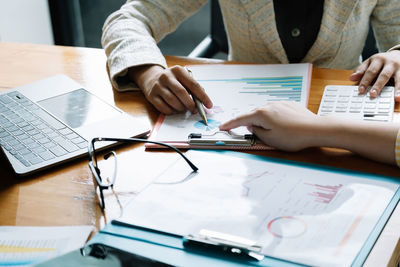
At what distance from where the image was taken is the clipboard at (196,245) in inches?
20.2

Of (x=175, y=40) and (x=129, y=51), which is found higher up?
(x=129, y=51)

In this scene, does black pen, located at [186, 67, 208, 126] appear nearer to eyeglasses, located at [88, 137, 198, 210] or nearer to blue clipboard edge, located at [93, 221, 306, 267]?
eyeglasses, located at [88, 137, 198, 210]

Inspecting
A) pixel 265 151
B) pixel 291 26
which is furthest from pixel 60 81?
pixel 291 26

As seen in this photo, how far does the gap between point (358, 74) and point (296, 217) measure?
0.50 meters

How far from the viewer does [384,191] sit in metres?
0.63

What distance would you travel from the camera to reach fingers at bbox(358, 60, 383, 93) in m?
0.93

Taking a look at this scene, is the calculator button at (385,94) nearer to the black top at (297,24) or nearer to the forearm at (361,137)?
the forearm at (361,137)

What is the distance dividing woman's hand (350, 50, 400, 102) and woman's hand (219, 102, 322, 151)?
0.21 metres

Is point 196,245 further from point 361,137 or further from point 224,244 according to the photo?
point 361,137

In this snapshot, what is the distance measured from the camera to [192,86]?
0.89m

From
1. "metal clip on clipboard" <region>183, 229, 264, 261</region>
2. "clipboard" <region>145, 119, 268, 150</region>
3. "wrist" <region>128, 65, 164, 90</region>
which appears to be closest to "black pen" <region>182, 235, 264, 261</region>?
"metal clip on clipboard" <region>183, 229, 264, 261</region>

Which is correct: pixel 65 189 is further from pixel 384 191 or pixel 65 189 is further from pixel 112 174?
pixel 384 191

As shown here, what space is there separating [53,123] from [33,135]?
0.05 m

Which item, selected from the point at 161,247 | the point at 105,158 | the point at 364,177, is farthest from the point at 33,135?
the point at 364,177
